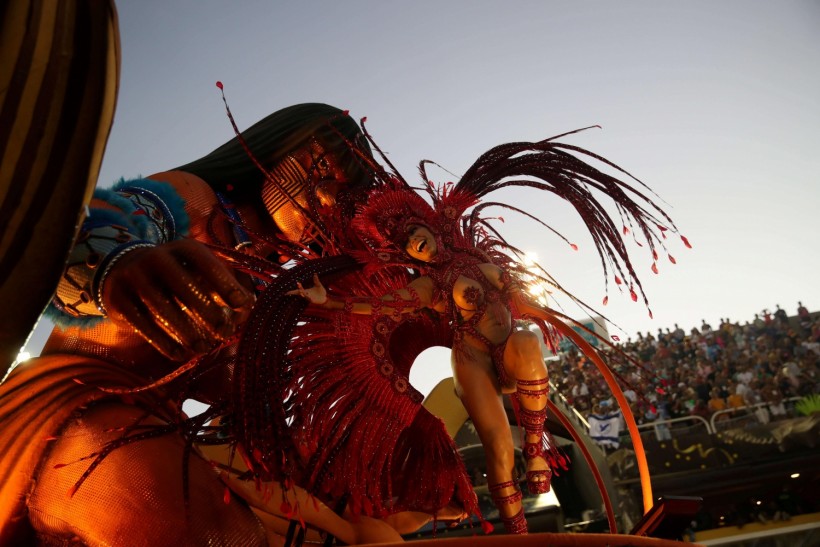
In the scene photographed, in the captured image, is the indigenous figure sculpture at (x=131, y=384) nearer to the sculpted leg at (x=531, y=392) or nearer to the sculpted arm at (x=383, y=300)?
the sculpted arm at (x=383, y=300)

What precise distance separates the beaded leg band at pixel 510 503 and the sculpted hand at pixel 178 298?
1061mm

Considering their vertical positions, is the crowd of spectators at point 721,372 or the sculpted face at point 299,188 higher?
the sculpted face at point 299,188

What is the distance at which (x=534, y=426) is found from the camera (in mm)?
2002

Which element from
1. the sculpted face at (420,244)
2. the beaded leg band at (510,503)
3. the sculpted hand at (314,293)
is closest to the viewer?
the sculpted hand at (314,293)

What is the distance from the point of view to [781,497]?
349 inches

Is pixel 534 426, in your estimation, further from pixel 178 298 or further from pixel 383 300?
pixel 178 298

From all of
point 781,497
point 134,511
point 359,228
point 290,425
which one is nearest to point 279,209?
point 359,228

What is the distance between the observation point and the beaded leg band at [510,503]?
6.20ft

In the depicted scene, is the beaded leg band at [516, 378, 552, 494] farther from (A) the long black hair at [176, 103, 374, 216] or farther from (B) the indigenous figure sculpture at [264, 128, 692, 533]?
(A) the long black hair at [176, 103, 374, 216]

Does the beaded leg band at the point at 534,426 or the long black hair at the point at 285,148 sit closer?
the beaded leg band at the point at 534,426

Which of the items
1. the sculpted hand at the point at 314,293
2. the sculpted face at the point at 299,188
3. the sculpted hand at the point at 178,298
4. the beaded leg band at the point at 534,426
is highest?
the sculpted face at the point at 299,188

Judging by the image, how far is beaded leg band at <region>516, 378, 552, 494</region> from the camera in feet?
6.36

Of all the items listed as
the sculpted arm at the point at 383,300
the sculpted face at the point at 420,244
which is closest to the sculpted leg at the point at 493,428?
the sculpted arm at the point at 383,300

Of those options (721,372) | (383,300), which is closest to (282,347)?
(383,300)
